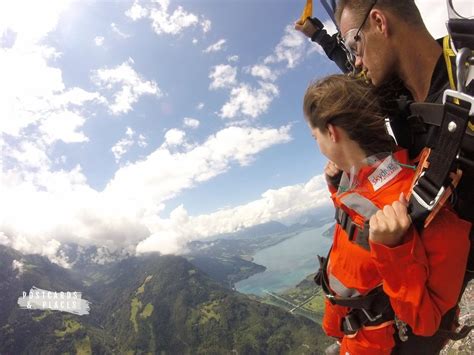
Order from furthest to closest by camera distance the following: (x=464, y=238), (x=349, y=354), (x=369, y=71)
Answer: (x=349, y=354) < (x=369, y=71) < (x=464, y=238)

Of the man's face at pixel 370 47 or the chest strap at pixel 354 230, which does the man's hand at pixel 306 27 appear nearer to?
the man's face at pixel 370 47

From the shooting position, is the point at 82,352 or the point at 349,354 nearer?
the point at 349,354

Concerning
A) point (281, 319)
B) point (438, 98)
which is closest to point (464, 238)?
point (438, 98)

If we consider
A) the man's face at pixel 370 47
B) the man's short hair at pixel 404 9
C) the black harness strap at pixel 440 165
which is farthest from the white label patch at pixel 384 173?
the man's short hair at pixel 404 9

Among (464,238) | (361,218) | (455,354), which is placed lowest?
(455,354)

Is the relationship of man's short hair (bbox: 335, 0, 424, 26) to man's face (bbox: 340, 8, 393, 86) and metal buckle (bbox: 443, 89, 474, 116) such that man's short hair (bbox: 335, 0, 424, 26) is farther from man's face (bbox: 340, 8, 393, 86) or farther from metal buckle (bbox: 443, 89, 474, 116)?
metal buckle (bbox: 443, 89, 474, 116)

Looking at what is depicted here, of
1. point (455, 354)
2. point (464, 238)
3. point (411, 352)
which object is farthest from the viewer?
point (455, 354)

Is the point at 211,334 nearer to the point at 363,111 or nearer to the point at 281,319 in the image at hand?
the point at 281,319

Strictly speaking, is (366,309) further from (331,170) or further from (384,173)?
(331,170)
